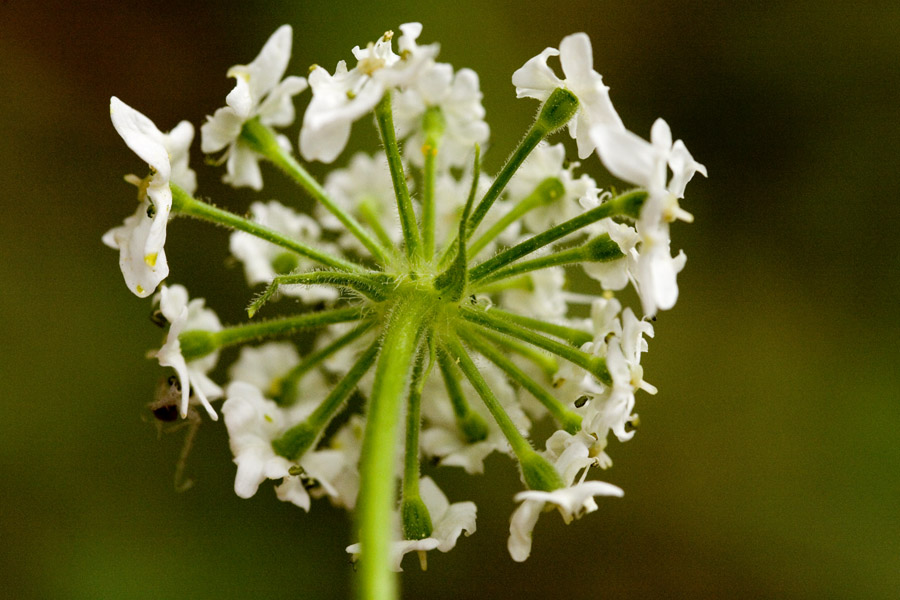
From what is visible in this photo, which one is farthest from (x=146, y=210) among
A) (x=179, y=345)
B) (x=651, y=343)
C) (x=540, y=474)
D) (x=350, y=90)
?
(x=651, y=343)

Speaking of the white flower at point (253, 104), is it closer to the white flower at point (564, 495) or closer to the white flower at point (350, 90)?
the white flower at point (350, 90)

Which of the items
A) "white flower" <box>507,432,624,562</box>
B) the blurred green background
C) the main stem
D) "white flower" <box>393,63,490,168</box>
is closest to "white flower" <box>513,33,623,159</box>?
"white flower" <box>393,63,490,168</box>

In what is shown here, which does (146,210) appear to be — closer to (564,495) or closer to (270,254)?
(270,254)

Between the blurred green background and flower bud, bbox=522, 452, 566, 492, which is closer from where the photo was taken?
flower bud, bbox=522, 452, 566, 492

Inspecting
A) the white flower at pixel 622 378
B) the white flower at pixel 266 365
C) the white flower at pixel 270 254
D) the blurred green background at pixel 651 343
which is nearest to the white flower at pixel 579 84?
the white flower at pixel 622 378

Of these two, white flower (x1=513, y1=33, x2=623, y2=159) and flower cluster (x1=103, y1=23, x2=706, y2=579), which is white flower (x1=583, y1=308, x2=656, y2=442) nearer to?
flower cluster (x1=103, y1=23, x2=706, y2=579)

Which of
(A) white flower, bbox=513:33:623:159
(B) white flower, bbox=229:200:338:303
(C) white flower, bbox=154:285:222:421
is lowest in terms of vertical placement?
(C) white flower, bbox=154:285:222:421
